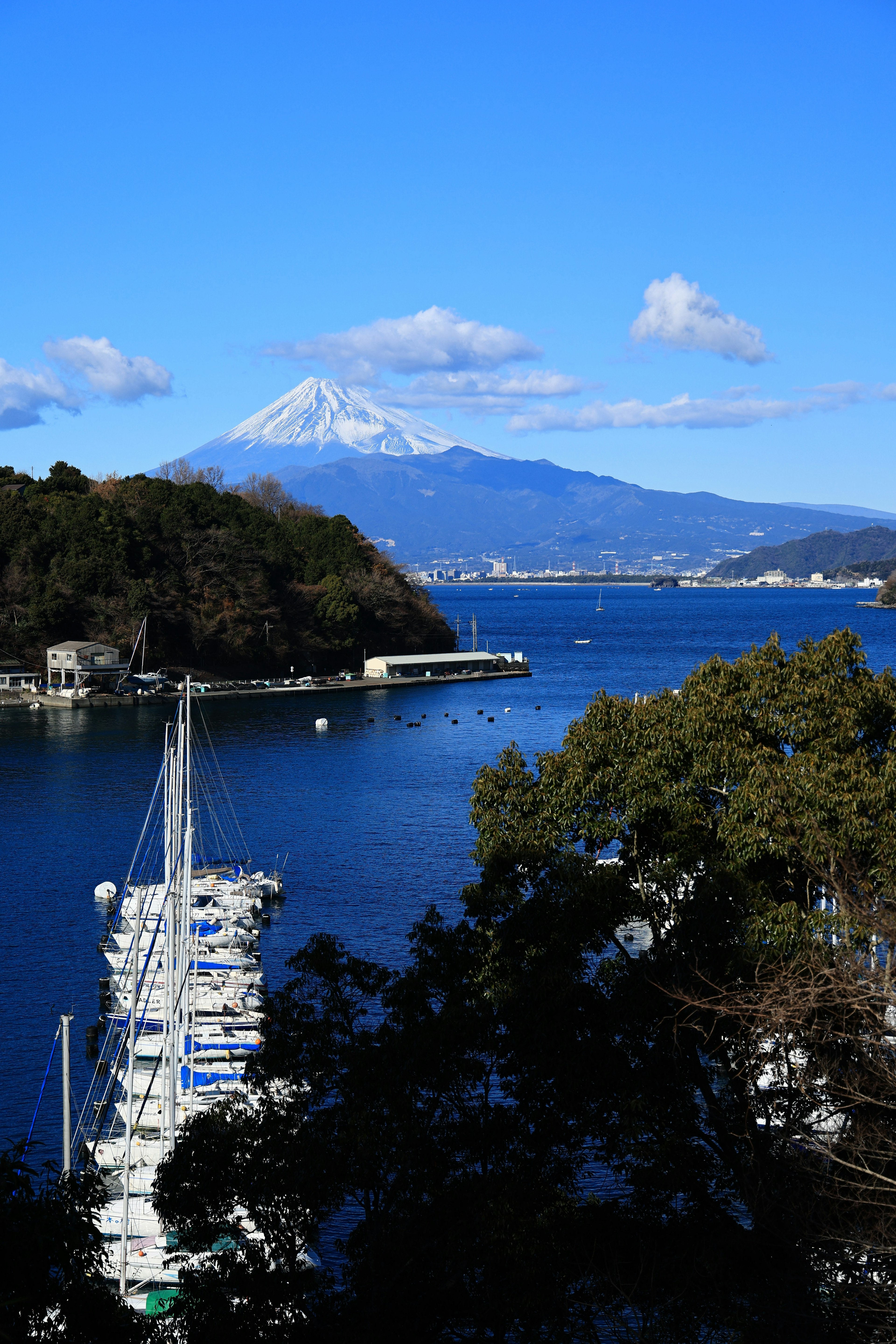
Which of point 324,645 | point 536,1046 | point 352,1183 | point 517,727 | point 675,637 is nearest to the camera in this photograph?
point 352,1183

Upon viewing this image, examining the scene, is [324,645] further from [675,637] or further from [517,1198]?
[517,1198]

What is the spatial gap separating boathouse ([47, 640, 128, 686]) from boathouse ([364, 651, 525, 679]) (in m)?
17.5

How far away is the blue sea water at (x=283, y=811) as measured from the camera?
846 inches

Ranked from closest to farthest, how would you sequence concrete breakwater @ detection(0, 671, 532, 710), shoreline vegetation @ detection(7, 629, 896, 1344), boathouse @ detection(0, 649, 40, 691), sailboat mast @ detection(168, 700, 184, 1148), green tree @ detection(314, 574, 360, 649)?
shoreline vegetation @ detection(7, 629, 896, 1344), sailboat mast @ detection(168, 700, 184, 1148), concrete breakwater @ detection(0, 671, 532, 710), boathouse @ detection(0, 649, 40, 691), green tree @ detection(314, 574, 360, 649)

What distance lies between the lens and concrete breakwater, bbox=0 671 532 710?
6103 centimetres

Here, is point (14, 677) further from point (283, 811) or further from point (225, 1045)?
point (225, 1045)

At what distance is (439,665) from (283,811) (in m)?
43.2

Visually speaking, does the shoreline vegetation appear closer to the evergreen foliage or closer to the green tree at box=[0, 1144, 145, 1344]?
the evergreen foliage

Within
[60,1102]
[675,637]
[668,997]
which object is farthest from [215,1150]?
[675,637]

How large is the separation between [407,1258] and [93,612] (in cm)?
6270

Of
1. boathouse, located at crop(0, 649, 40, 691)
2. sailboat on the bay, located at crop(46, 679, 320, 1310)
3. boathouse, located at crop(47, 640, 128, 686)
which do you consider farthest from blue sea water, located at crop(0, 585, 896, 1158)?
boathouse, located at crop(47, 640, 128, 686)

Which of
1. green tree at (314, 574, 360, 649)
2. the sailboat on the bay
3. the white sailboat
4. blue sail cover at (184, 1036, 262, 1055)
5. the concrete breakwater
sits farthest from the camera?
green tree at (314, 574, 360, 649)

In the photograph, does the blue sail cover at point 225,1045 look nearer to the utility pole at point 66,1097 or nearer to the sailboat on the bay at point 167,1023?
the sailboat on the bay at point 167,1023

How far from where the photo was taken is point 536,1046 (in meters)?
9.87
